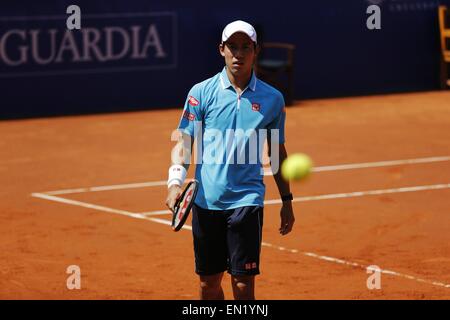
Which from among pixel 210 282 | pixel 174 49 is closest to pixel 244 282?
pixel 210 282

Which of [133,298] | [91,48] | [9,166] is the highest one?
[91,48]

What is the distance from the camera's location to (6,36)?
17141 millimetres

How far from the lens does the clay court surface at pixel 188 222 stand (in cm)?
863

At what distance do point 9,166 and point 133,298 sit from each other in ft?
19.7

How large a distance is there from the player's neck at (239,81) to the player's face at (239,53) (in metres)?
0.03

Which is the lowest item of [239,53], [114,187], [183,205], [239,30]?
[114,187]

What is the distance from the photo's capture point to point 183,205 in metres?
6.26

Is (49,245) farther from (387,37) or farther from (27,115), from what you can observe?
(387,37)

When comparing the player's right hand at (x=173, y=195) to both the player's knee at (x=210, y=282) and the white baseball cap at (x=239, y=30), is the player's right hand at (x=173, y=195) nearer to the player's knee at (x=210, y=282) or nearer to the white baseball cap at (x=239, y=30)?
the player's knee at (x=210, y=282)

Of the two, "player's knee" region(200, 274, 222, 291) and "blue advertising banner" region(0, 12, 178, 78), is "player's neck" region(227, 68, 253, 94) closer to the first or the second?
"player's knee" region(200, 274, 222, 291)

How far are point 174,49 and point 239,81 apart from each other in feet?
40.4

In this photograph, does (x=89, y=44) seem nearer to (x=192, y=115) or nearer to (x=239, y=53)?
(x=192, y=115)
